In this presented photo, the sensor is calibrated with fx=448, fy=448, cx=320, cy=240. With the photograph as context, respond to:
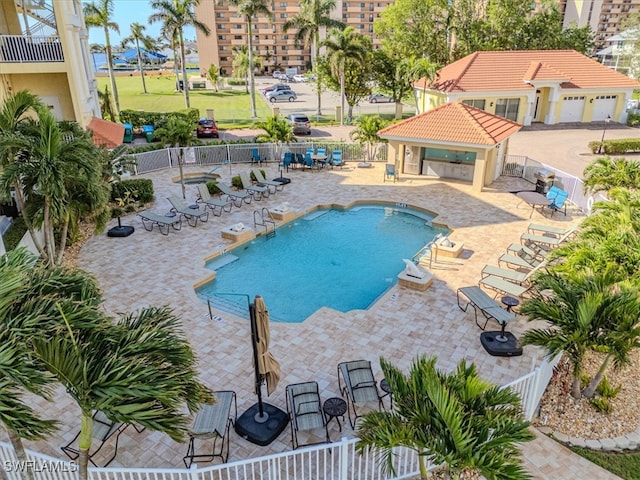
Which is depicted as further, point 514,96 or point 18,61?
point 514,96

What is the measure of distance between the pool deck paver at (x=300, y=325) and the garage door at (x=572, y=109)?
24.0 m

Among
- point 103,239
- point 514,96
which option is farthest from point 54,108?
point 514,96

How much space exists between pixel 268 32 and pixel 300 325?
321ft

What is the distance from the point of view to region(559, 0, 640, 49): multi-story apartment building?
9150 centimetres

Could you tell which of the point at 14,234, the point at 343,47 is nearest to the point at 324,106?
the point at 343,47

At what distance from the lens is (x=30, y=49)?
17656mm

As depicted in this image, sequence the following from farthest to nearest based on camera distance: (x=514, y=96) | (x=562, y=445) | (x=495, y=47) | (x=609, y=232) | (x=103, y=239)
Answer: (x=495, y=47)
(x=514, y=96)
(x=103, y=239)
(x=609, y=232)
(x=562, y=445)

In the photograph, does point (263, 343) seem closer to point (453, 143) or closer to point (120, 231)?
point (120, 231)

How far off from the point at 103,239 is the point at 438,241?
11.7 m

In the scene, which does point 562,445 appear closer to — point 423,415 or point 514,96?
point 423,415

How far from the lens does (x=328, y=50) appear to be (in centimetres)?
3659

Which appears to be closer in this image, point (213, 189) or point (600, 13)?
point (213, 189)

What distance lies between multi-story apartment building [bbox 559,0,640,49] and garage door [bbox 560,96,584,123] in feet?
187

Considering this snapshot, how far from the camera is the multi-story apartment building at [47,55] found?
57.2 ft
